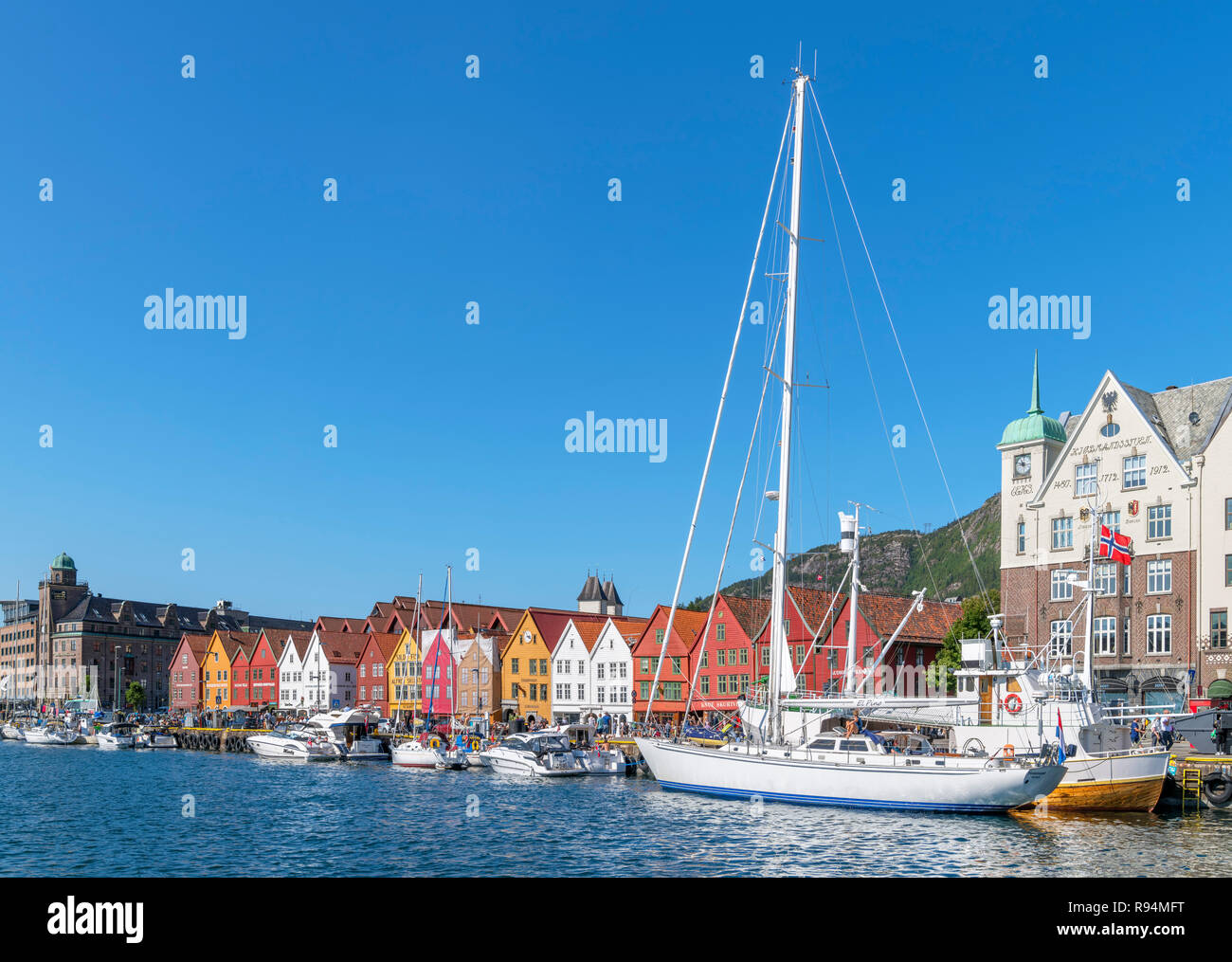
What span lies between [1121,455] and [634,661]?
44.0 m

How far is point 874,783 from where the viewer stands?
45.4 metres

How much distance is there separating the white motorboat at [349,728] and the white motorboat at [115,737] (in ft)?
108

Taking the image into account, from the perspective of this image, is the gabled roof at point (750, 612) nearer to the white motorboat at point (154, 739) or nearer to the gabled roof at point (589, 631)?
the gabled roof at point (589, 631)

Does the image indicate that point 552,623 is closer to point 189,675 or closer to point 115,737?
point 115,737

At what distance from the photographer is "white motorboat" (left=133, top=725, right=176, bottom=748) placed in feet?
383

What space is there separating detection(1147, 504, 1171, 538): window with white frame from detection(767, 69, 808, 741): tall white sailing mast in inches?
1193

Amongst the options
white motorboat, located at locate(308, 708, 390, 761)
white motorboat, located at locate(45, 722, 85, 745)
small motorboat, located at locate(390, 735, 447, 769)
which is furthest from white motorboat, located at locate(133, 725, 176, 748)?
small motorboat, located at locate(390, 735, 447, 769)

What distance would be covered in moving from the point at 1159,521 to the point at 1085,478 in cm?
584

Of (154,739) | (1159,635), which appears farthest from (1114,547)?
(154,739)

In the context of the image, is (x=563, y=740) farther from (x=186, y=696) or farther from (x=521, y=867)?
(x=186, y=696)

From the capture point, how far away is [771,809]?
152 ft

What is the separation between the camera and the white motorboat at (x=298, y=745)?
90312 millimetres

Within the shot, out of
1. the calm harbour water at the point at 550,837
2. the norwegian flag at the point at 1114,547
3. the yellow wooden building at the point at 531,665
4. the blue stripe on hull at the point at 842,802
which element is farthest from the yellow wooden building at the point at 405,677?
the norwegian flag at the point at 1114,547
